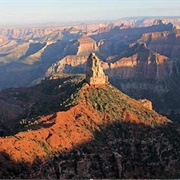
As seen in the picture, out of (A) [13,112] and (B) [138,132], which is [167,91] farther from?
(B) [138,132]

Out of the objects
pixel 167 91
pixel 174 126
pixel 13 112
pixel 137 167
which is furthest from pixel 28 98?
pixel 167 91

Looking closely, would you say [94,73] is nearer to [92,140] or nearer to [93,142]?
[92,140]

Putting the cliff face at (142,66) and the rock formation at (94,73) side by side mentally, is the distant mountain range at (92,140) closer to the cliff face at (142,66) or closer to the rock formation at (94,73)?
the rock formation at (94,73)

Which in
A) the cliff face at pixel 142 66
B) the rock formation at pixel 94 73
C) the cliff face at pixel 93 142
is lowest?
the cliff face at pixel 142 66

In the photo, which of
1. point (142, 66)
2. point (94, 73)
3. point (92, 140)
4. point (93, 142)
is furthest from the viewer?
point (142, 66)

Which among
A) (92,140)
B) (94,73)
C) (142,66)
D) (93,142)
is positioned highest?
(94,73)

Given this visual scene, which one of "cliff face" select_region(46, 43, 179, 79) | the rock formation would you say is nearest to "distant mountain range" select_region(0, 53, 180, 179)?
the rock formation

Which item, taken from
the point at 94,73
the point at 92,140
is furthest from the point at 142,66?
the point at 92,140

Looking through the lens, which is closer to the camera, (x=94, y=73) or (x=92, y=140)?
(x=92, y=140)

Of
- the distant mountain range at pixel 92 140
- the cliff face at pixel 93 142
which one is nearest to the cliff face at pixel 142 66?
the distant mountain range at pixel 92 140

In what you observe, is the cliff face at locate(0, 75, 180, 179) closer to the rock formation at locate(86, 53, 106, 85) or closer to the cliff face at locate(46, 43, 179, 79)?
the rock formation at locate(86, 53, 106, 85)

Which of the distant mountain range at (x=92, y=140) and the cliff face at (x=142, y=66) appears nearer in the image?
the distant mountain range at (x=92, y=140)

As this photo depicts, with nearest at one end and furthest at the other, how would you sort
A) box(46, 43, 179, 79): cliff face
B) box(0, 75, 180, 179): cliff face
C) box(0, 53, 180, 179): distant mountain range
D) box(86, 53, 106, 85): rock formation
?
box(0, 75, 180, 179): cliff face
box(0, 53, 180, 179): distant mountain range
box(86, 53, 106, 85): rock formation
box(46, 43, 179, 79): cliff face
